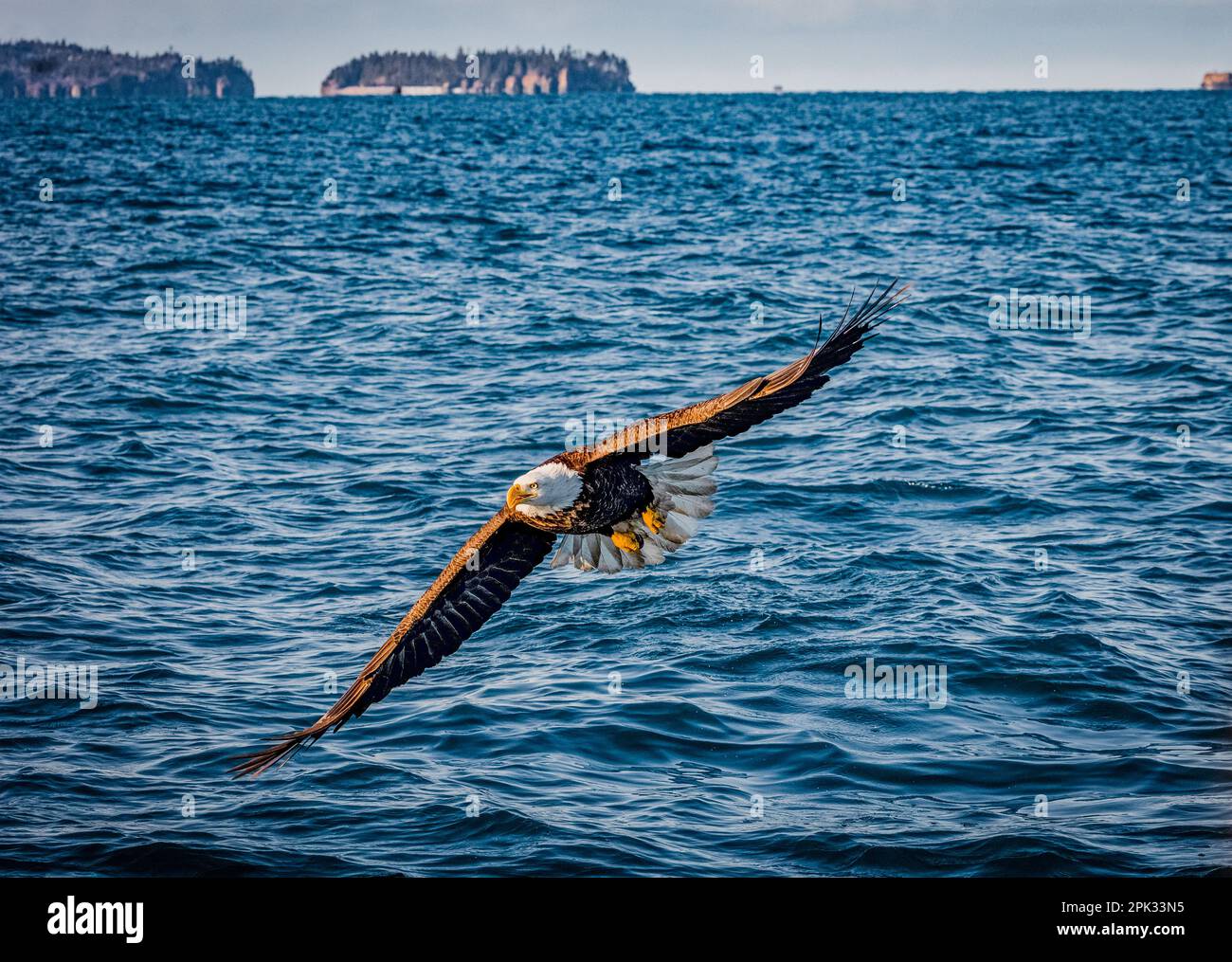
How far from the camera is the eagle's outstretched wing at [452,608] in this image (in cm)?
746

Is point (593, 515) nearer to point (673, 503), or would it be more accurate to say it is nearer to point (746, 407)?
point (673, 503)

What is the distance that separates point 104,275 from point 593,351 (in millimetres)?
12284

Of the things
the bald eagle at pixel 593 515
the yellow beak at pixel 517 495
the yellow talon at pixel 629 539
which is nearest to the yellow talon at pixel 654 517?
the bald eagle at pixel 593 515

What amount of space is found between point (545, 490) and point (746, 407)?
4.39 ft

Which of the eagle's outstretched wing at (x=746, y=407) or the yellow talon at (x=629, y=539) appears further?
the yellow talon at (x=629, y=539)

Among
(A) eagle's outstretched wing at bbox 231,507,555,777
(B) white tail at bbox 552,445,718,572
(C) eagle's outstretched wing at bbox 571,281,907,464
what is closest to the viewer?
(C) eagle's outstretched wing at bbox 571,281,907,464

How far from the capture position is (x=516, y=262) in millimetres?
29000

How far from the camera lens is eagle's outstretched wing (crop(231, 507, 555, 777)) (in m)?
7.46

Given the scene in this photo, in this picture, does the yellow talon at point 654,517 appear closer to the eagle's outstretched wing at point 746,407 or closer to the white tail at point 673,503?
the white tail at point 673,503

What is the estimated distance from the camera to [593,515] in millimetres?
8242

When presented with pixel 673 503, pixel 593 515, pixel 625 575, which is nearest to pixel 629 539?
pixel 673 503

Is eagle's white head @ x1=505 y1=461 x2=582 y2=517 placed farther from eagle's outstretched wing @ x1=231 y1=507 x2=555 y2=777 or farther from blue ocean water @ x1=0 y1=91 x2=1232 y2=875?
blue ocean water @ x1=0 y1=91 x2=1232 y2=875

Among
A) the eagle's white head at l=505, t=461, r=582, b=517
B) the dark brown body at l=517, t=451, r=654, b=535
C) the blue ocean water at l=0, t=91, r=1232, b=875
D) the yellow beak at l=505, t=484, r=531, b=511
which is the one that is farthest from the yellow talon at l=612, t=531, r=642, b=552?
the blue ocean water at l=0, t=91, r=1232, b=875
